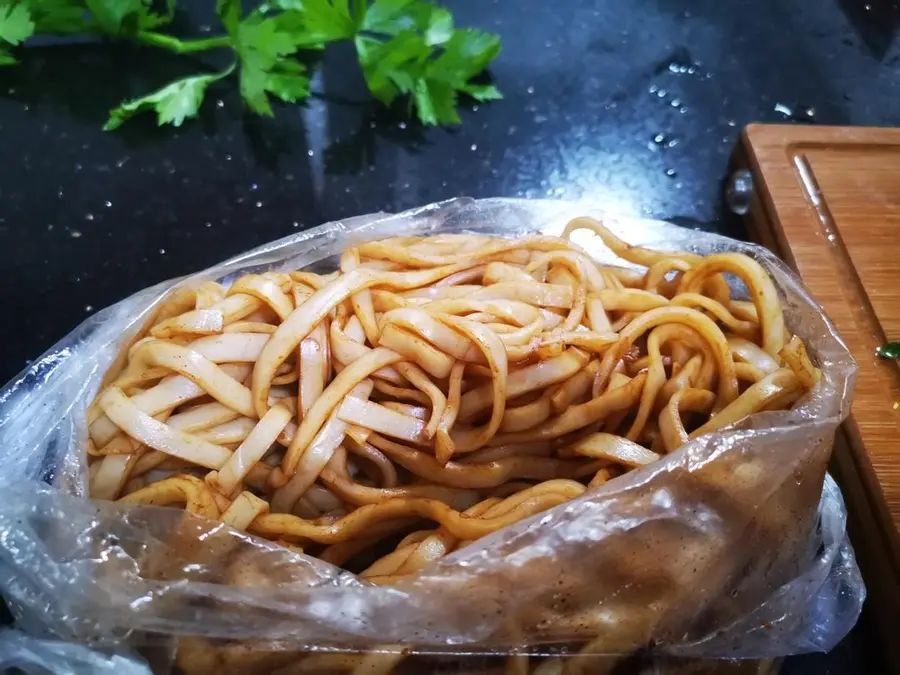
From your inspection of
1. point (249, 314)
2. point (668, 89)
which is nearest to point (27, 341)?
point (249, 314)

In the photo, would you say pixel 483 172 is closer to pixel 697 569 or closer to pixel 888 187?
pixel 888 187

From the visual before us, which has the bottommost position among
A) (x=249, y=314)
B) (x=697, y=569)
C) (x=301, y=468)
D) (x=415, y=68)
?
(x=697, y=569)

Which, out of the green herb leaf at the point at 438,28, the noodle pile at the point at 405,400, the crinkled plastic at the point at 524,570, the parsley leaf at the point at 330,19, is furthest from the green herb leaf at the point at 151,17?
the crinkled plastic at the point at 524,570

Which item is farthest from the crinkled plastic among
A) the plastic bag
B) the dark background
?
the dark background

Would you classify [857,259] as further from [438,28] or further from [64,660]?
[64,660]

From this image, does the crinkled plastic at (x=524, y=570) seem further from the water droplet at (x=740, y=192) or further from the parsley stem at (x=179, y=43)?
the parsley stem at (x=179, y=43)
